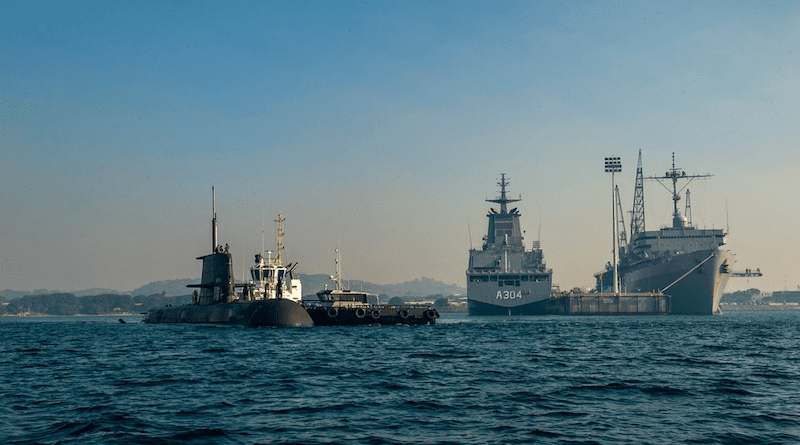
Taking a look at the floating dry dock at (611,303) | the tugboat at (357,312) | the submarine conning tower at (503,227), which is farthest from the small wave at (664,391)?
the submarine conning tower at (503,227)

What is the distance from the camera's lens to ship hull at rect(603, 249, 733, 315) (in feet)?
413

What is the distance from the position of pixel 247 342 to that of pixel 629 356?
25.3 meters

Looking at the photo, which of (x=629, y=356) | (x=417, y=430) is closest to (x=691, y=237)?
(x=629, y=356)

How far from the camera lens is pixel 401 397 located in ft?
73.0

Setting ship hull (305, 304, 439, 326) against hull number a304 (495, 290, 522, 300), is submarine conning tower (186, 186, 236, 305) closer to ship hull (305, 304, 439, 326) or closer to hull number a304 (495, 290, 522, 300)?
ship hull (305, 304, 439, 326)

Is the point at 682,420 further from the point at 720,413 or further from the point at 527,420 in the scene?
the point at 527,420

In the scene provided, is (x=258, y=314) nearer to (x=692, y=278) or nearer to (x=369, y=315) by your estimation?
(x=369, y=315)

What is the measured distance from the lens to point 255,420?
18.2m

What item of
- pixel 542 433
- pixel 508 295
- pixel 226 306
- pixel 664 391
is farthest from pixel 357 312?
pixel 508 295

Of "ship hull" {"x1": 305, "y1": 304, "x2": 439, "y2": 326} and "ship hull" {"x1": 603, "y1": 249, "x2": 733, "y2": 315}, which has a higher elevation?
"ship hull" {"x1": 603, "y1": 249, "x2": 733, "y2": 315}

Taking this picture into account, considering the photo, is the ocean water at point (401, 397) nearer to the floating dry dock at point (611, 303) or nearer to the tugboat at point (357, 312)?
the tugboat at point (357, 312)

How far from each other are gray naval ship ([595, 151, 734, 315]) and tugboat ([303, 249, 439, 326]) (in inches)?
2746

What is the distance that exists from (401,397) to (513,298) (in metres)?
122

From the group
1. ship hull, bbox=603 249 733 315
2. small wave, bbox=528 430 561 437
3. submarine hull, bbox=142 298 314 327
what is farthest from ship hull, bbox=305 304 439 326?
ship hull, bbox=603 249 733 315
